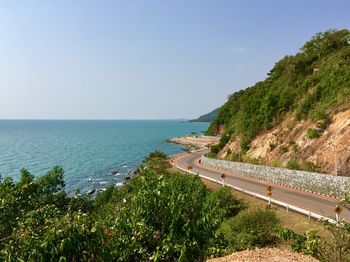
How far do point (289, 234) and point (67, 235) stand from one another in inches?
592

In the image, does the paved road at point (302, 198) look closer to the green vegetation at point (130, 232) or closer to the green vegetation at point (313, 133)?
the green vegetation at point (313, 133)

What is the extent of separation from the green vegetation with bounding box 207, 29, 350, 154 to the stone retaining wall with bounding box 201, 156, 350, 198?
562 cm

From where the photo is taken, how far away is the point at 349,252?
623 inches

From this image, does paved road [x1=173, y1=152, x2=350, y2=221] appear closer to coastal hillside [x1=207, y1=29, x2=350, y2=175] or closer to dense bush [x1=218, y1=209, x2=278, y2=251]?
coastal hillside [x1=207, y1=29, x2=350, y2=175]

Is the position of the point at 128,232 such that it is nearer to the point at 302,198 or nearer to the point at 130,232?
the point at 130,232

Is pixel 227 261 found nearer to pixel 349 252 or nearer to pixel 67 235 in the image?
pixel 349 252

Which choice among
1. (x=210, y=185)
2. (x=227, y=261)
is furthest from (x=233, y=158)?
(x=227, y=261)

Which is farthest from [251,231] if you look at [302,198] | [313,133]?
[313,133]

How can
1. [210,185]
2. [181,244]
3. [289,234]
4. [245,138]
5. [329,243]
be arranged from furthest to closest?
[245,138] < [210,185] < [289,234] < [329,243] < [181,244]

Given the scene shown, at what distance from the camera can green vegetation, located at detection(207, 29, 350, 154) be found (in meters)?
43.6

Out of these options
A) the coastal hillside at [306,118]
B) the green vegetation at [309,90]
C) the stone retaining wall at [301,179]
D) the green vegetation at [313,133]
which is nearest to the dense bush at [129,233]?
the stone retaining wall at [301,179]

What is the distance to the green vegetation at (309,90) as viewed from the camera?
4362 cm

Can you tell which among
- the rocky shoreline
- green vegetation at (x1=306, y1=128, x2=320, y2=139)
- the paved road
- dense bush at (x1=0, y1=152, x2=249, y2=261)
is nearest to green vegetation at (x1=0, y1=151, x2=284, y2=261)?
dense bush at (x1=0, y1=152, x2=249, y2=261)

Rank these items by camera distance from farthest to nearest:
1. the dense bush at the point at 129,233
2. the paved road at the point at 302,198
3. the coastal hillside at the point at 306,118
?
the coastal hillside at the point at 306,118 → the paved road at the point at 302,198 → the dense bush at the point at 129,233
